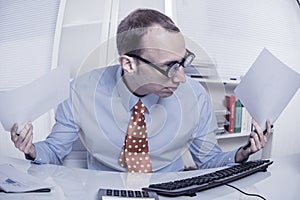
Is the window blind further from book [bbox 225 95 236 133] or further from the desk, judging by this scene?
book [bbox 225 95 236 133]

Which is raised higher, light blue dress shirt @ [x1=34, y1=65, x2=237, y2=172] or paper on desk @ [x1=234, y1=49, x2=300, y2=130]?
paper on desk @ [x1=234, y1=49, x2=300, y2=130]

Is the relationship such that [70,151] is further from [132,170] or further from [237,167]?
[237,167]

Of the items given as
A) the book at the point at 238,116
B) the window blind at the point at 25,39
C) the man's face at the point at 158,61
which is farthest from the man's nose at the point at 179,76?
the window blind at the point at 25,39

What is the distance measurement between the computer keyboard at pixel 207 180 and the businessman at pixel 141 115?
0.03 metres

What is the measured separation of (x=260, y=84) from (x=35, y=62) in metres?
0.38

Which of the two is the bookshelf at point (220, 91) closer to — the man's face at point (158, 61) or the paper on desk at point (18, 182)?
the man's face at point (158, 61)

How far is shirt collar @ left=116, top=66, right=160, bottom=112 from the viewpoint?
0.67 meters

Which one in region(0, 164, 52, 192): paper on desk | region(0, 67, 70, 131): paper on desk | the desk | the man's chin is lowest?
the desk

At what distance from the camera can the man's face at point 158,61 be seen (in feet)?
2.00

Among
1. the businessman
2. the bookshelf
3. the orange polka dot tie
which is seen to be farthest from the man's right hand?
the bookshelf

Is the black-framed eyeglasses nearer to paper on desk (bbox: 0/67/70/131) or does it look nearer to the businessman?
the businessman

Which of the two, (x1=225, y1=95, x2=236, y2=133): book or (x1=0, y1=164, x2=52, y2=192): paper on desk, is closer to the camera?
(x1=0, y1=164, x2=52, y2=192): paper on desk

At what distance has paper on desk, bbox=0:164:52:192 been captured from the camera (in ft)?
1.80

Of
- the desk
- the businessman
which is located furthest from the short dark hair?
the desk
